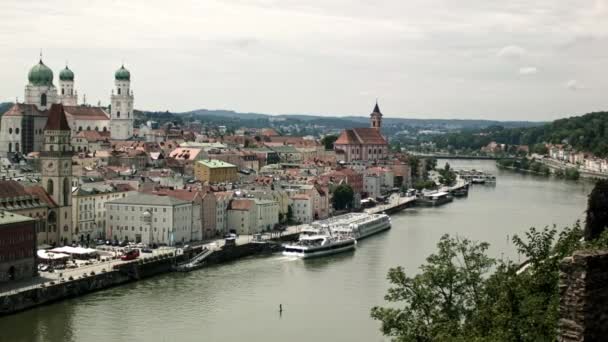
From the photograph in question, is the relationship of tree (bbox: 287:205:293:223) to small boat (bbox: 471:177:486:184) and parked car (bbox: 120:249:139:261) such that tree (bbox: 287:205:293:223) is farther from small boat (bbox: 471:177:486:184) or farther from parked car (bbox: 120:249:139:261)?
small boat (bbox: 471:177:486:184)

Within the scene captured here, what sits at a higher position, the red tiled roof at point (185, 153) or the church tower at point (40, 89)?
the church tower at point (40, 89)

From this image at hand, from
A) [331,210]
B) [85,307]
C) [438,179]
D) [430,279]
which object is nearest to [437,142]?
[438,179]

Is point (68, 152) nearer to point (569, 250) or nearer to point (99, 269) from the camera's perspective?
point (99, 269)

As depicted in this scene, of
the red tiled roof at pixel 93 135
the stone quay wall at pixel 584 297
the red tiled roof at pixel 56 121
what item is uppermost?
the red tiled roof at pixel 56 121

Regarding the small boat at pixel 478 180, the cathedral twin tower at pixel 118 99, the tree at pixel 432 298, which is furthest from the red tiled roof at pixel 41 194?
the small boat at pixel 478 180

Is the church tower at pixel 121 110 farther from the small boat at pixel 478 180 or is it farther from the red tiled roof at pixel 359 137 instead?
the small boat at pixel 478 180

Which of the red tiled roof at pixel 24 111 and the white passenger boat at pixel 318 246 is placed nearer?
the white passenger boat at pixel 318 246
